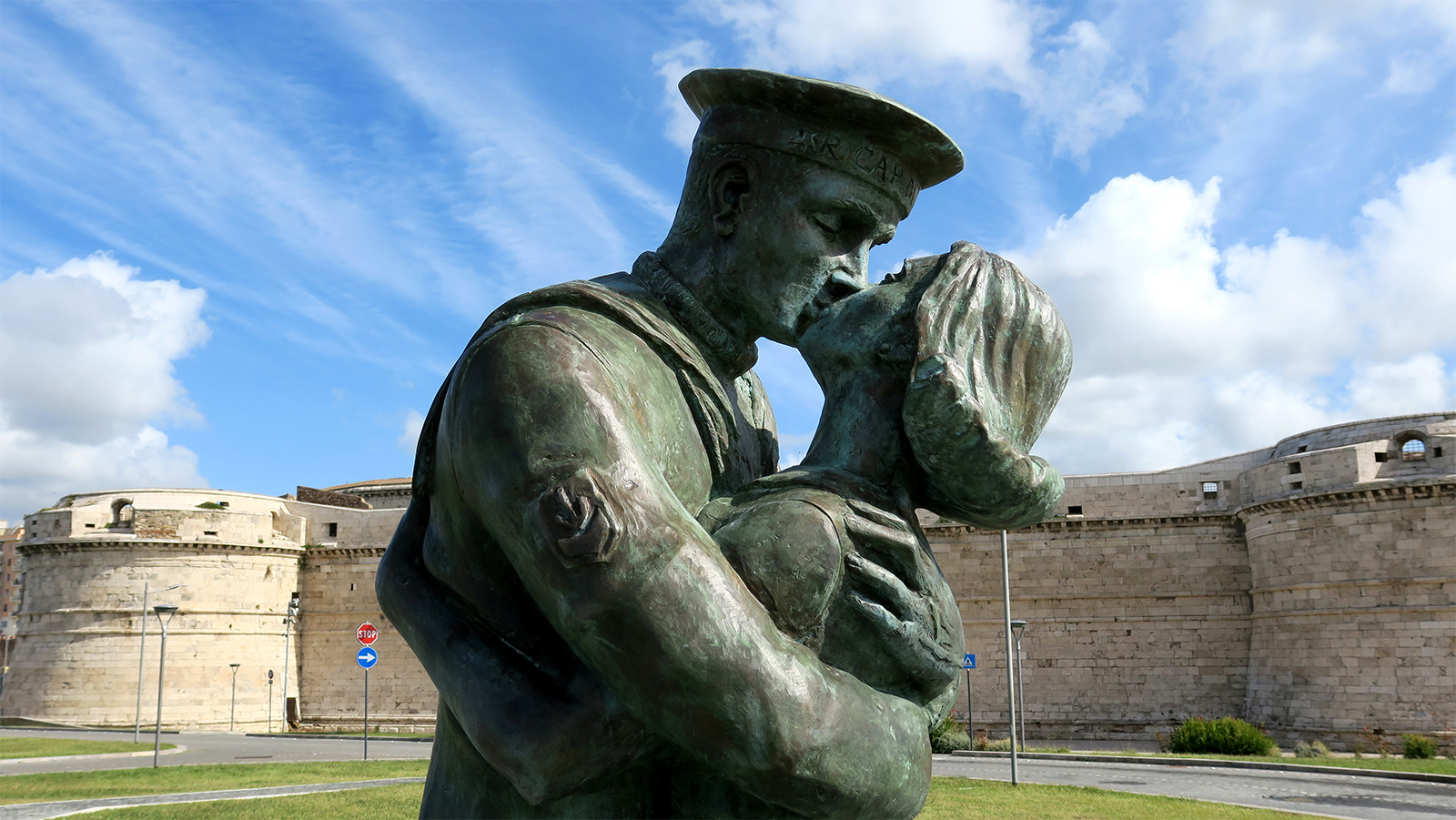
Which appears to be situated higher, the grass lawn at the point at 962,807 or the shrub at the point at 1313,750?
the grass lawn at the point at 962,807

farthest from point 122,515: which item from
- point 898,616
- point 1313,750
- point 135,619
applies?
point 898,616

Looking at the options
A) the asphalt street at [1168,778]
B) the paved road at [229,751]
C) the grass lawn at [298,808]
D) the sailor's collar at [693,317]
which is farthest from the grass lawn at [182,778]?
the sailor's collar at [693,317]

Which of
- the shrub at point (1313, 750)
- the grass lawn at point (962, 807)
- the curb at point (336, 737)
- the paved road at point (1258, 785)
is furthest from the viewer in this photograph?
the curb at point (336, 737)

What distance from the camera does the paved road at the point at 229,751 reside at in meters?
20.0

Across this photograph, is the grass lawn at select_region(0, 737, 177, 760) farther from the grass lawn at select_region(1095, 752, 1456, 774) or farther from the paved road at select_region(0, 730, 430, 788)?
the grass lawn at select_region(1095, 752, 1456, 774)

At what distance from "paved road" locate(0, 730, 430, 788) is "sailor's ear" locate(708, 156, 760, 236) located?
18331 mm

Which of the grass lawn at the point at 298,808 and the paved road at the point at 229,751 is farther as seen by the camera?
the paved road at the point at 229,751

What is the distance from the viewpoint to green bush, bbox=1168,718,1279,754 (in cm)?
2403

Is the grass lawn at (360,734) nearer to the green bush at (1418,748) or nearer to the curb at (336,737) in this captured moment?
the curb at (336,737)

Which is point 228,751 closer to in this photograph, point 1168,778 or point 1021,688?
point 1021,688

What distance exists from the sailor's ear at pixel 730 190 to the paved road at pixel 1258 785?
14511 millimetres

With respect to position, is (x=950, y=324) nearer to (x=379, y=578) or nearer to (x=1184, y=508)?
(x=379, y=578)

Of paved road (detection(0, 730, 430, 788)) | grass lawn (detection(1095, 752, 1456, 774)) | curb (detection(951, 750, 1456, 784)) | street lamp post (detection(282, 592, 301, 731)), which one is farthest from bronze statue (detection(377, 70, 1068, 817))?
street lamp post (detection(282, 592, 301, 731))

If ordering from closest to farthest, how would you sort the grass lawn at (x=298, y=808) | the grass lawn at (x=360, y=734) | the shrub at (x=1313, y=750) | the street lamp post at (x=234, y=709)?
the grass lawn at (x=298, y=808) → the shrub at (x=1313, y=750) → the grass lawn at (x=360, y=734) → the street lamp post at (x=234, y=709)
